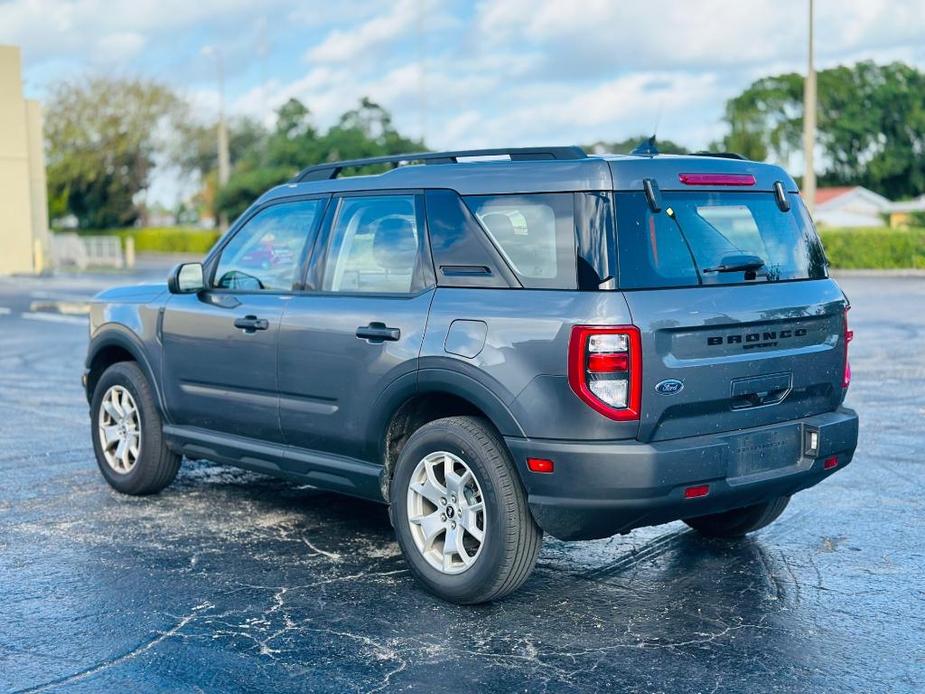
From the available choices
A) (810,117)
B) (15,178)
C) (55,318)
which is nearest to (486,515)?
(55,318)

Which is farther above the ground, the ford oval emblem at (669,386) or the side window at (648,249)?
the side window at (648,249)

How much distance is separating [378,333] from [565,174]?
3.85 ft

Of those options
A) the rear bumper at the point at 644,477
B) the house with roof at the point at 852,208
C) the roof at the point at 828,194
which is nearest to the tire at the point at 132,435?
the rear bumper at the point at 644,477

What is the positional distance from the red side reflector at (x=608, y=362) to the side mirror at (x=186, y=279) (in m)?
2.95

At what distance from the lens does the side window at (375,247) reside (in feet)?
18.1

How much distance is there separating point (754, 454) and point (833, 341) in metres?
0.80

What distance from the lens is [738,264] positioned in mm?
5148

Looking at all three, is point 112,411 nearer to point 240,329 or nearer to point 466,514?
point 240,329

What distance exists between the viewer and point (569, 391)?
15.4 ft

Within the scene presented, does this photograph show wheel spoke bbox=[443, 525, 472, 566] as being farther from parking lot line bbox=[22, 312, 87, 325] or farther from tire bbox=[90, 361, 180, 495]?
parking lot line bbox=[22, 312, 87, 325]

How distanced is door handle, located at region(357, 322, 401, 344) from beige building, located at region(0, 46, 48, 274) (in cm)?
3366

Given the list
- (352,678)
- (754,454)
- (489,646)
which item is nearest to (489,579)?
(489,646)

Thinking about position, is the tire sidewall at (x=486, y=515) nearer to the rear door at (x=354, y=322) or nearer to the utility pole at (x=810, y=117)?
the rear door at (x=354, y=322)

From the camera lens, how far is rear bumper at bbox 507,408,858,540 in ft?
15.3
